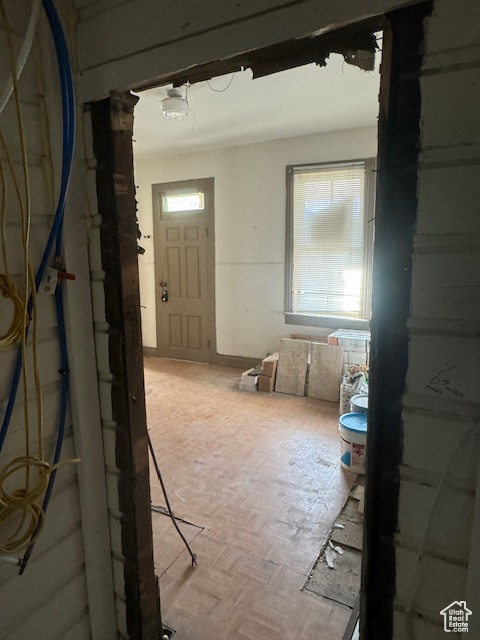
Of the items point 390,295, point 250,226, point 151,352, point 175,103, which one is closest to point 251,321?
point 250,226

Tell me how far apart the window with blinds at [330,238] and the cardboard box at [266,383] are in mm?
947

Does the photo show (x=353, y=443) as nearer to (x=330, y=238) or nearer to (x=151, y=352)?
(x=330, y=238)

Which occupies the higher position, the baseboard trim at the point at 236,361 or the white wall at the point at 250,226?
the white wall at the point at 250,226

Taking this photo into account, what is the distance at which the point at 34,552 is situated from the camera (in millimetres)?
1377

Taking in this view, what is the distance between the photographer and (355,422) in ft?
9.85

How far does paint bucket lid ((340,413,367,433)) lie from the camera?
115 inches

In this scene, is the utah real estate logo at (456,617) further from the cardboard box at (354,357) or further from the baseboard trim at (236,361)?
the baseboard trim at (236,361)

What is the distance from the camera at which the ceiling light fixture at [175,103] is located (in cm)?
324

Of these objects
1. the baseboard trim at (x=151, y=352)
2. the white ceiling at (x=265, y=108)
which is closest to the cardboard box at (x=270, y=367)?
the baseboard trim at (x=151, y=352)

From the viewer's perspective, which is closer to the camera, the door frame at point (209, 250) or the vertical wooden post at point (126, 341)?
the vertical wooden post at point (126, 341)

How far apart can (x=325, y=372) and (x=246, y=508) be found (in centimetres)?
215

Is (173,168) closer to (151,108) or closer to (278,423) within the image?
(151,108)

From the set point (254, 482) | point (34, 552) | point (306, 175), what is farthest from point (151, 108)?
point (34, 552)

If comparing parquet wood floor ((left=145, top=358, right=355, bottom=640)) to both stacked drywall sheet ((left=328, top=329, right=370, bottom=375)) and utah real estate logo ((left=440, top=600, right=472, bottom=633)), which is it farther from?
utah real estate logo ((left=440, top=600, right=472, bottom=633))
